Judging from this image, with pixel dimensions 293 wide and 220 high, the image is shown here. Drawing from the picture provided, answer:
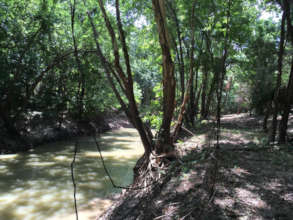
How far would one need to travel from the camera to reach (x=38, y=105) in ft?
42.0

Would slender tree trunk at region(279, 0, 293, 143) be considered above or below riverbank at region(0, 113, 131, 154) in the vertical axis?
above

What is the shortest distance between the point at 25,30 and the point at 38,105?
391 cm

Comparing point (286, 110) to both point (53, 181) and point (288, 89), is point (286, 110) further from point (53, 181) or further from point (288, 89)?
point (53, 181)

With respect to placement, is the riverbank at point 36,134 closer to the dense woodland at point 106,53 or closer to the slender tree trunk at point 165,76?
the dense woodland at point 106,53

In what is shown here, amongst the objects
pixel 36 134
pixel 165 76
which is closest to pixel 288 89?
pixel 165 76

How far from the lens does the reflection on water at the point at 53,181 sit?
506cm

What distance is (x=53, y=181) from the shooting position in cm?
688

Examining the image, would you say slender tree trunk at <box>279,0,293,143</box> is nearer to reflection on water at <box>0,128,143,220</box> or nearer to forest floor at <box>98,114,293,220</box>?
forest floor at <box>98,114,293,220</box>

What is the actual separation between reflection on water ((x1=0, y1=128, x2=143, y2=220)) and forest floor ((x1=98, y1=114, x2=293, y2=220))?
1.95 m

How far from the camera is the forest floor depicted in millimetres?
2616

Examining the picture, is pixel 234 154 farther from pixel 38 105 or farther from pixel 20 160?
Answer: pixel 38 105

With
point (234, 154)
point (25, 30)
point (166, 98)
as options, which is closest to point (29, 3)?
point (25, 30)

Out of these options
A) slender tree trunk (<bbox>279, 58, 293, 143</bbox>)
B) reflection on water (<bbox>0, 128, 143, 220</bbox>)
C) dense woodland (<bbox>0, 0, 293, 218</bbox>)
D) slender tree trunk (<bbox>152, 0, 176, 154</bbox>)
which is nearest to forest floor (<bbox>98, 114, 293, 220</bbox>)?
slender tree trunk (<bbox>152, 0, 176, 154</bbox>)

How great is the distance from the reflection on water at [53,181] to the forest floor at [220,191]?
6.40 feet
